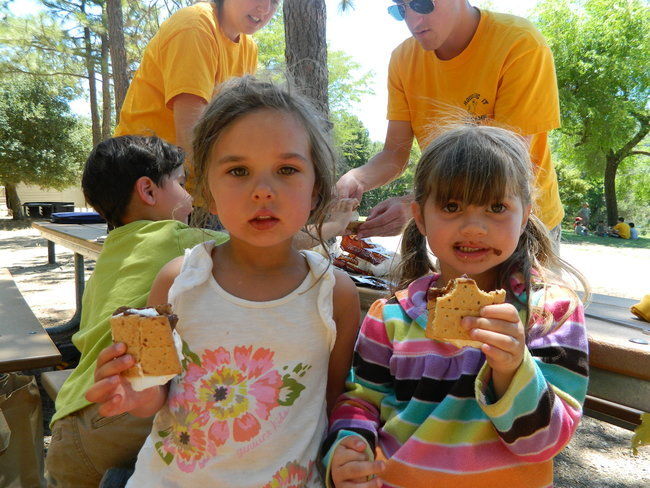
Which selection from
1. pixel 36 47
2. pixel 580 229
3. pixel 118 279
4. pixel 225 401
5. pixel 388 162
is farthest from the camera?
pixel 580 229

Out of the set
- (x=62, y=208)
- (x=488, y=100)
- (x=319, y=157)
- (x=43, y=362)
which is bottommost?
(x=62, y=208)

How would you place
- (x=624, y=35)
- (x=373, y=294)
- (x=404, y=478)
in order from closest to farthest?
(x=404, y=478)
(x=373, y=294)
(x=624, y=35)

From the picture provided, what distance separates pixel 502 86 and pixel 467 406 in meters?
1.56

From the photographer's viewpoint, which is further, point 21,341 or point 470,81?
point 21,341

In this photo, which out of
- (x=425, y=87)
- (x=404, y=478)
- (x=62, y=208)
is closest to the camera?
(x=404, y=478)

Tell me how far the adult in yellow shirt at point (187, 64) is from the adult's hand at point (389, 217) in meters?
1.03

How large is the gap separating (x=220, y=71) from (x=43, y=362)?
1.82 metres

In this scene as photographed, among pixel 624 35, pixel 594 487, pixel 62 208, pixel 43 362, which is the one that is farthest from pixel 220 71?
pixel 624 35

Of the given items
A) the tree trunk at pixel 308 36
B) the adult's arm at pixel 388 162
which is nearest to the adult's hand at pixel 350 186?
the adult's arm at pixel 388 162

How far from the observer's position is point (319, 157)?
5.60 ft

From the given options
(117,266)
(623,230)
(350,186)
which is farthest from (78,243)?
(623,230)

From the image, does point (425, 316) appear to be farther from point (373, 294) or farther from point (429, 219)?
point (373, 294)

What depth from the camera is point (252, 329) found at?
61.2 inches

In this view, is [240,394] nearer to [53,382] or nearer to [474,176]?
[474,176]
